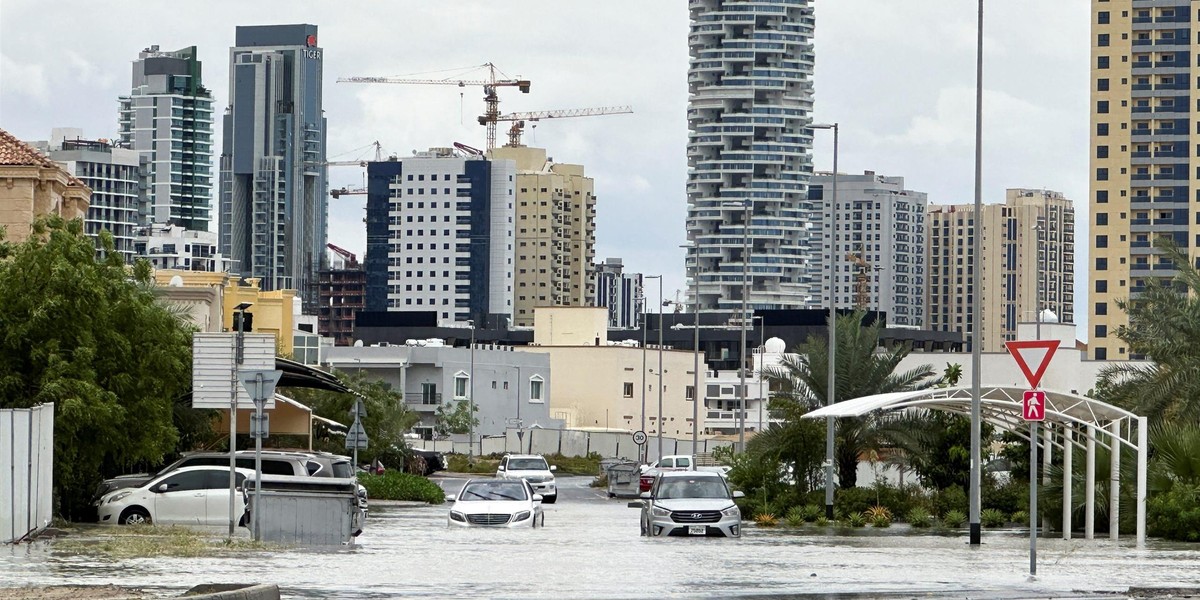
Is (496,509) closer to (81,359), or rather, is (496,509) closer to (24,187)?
(81,359)

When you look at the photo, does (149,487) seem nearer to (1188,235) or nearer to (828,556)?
(828,556)

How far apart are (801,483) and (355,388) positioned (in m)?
31.2

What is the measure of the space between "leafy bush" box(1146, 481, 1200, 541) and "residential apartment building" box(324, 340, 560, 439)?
8836 centimetres

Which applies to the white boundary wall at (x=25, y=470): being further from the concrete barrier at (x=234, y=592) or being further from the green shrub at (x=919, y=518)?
the green shrub at (x=919, y=518)

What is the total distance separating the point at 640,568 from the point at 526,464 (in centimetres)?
3861

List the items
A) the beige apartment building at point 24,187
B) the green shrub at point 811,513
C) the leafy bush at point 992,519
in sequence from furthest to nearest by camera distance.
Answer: the beige apartment building at point 24,187 < the green shrub at point 811,513 < the leafy bush at point 992,519

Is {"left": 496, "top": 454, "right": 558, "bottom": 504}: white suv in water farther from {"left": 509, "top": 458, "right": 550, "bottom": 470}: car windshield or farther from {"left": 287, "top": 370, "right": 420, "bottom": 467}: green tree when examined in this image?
{"left": 287, "top": 370, "right": 420, "bottom": 467}: green tree

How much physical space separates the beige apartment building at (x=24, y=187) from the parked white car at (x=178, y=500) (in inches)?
672

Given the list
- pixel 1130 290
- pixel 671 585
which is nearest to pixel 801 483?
pixel 671 585

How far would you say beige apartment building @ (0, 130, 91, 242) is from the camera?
164 feet

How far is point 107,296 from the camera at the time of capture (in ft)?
117

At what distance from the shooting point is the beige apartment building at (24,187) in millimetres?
50125

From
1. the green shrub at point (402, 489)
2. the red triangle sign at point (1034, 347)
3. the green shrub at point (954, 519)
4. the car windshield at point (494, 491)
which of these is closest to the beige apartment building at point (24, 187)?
the green shrub at point (402, 489)

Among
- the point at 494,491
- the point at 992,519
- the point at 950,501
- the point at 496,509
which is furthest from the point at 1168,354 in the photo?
the point at 496,509
